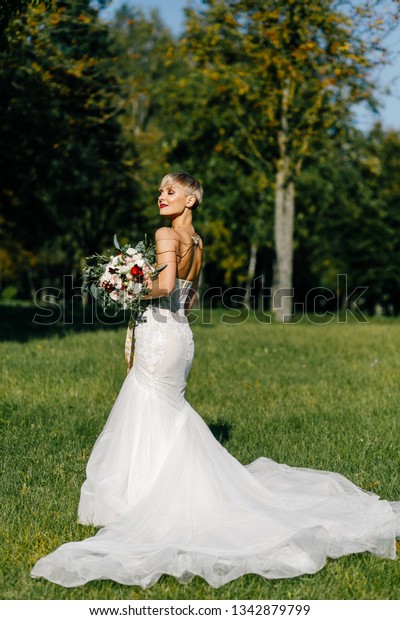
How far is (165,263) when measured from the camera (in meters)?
6.21

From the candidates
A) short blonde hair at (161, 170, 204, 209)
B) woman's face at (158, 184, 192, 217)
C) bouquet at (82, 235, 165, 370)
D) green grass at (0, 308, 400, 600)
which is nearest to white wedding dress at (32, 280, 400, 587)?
green grass at (0, 308, 400, 600)

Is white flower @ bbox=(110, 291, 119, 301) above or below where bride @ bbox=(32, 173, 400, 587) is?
above

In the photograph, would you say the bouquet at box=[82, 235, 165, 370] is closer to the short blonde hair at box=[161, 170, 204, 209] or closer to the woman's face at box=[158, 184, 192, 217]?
the woman's face at box=[158, 184, 192, 217]

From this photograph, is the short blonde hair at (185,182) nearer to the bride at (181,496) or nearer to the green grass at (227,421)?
the bride at (181,496)

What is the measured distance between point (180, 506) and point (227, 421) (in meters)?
4.18

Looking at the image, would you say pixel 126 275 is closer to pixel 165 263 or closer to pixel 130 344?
pixel 165 263

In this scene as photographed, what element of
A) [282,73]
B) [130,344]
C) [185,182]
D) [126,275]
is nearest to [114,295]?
[126,275]

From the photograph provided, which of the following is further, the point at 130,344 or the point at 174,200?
the point at 130,344

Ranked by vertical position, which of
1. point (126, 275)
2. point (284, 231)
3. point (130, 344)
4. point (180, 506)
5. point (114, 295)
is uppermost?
point (284, 231)

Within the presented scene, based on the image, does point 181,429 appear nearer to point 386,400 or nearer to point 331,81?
point 386,400

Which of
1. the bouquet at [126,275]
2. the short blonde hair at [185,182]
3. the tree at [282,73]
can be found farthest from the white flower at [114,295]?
the tree at [282,73]

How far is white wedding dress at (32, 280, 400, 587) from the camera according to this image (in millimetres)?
5406

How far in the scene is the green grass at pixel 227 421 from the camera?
534 centimetres

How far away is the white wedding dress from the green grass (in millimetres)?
131
